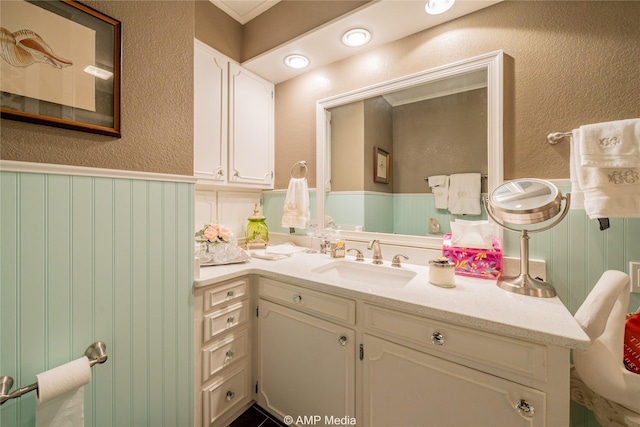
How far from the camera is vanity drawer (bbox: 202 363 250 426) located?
1.27m

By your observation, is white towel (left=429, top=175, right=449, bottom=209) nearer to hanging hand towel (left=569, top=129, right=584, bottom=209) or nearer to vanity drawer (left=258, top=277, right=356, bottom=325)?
hanging hand towel (left=569, top=129, right=584, bottom=209)

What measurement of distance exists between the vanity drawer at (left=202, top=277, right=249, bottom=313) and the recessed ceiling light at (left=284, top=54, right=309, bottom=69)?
1497 mm

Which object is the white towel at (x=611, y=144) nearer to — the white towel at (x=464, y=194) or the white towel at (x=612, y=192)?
the white towel at (x=612, y=192)

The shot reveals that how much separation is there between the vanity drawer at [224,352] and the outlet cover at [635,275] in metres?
1.73

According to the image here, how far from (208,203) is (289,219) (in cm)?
58

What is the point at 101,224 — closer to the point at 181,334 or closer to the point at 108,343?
the point at 108,343

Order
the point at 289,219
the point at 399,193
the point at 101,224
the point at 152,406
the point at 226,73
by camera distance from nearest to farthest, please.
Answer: the point at 101,224 < the point at 152,406 < the point at 399,193 < the point at 226,73 < the point at 289,219

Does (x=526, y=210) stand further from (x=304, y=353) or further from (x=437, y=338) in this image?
(x=304, y=353)

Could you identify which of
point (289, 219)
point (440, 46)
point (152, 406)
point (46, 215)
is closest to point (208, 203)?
point (289, 219)

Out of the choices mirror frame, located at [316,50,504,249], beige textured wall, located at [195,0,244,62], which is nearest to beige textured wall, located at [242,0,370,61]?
beige textured wall, located at [195,0,244,62]

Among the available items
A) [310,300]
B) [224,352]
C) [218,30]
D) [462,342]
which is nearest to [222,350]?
[224,352]

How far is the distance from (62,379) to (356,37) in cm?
201

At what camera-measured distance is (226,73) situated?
1757 millimetres

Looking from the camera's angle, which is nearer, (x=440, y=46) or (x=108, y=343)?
(x=108, y=343)
